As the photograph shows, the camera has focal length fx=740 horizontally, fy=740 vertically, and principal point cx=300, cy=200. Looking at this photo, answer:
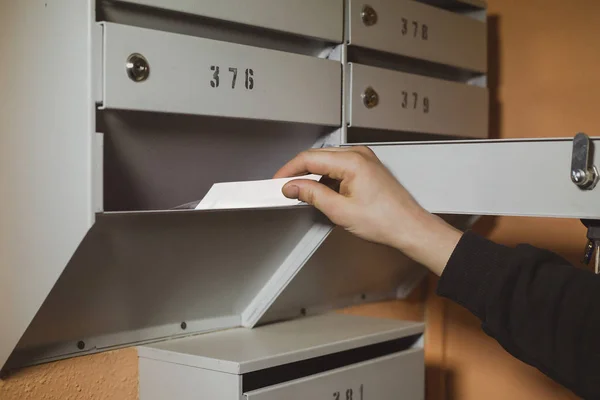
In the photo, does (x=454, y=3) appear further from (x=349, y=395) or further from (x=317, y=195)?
(x=349, y=395)

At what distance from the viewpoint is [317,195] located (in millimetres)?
1050

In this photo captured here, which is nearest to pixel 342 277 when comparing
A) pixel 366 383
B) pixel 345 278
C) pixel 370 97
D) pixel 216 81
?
pixel 345 278

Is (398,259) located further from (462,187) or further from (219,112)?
(219,112)

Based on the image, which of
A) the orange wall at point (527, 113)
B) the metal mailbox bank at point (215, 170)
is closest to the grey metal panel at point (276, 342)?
the metal mailbox bank at point (215, 170)

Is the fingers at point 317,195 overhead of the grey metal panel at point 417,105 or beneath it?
beneath

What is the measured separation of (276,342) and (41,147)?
1.72 ft

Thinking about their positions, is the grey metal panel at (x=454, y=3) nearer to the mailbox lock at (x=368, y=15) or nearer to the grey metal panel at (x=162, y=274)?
the mailbox lock at (x=368, y=15)

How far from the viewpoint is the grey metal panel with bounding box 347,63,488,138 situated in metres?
1.28

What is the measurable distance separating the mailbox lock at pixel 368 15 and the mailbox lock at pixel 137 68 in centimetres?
46

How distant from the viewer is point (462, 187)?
3.51 ft

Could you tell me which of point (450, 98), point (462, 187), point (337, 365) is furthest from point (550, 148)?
point (337, 365)

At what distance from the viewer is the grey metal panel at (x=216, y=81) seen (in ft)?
3.08

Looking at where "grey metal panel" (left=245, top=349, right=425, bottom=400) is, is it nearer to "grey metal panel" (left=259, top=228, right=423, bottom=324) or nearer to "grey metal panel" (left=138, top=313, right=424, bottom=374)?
"grey metal panel" (left=138, top=313, right=424, bottom=374)

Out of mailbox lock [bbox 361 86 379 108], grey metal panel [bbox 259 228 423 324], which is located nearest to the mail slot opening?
mailbox lock [bbox 361 86 379 108]
